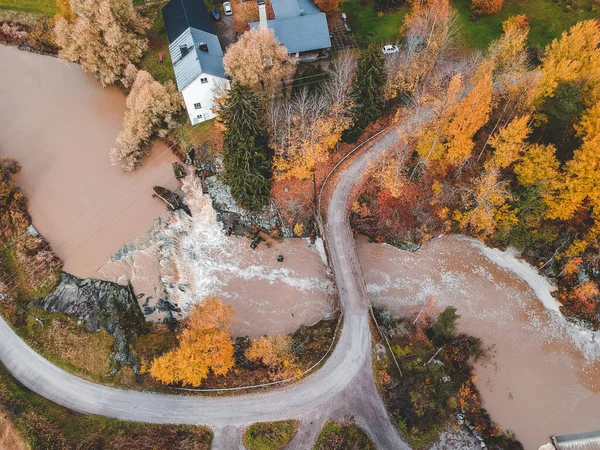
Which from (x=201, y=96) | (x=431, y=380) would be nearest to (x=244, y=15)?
(x=201, y=96)

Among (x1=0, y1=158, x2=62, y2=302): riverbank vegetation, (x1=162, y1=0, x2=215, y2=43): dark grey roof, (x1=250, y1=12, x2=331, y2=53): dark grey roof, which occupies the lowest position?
(x1=0, y1=158, x2=62, y2=302): riverbank vegetation

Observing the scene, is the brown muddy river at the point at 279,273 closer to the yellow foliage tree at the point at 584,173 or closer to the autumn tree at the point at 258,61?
the yellow foliage tree at the point at 584,173

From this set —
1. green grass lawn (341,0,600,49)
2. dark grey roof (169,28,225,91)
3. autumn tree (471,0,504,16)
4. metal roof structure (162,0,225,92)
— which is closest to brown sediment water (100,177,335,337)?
dark grey roof (169,28,225,91)

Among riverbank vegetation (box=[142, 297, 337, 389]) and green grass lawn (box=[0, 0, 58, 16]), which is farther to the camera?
green grass lawn (box=[0, 0, 58, 16])

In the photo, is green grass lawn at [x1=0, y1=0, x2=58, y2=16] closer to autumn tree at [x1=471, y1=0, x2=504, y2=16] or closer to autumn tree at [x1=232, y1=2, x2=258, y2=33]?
autumn tree at [x1=232, y1=2, x2=258, y2=33]

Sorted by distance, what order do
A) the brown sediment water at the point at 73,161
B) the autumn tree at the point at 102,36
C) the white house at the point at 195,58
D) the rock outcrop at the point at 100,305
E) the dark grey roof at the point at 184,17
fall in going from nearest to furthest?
the rock outcrop at the point at 100,305 → the brown sediment water at the point at 73,161 → the white house at the point at 195,58 → the autumn tree at the point at 102,36 → the dark grey roof at the point at 184,17

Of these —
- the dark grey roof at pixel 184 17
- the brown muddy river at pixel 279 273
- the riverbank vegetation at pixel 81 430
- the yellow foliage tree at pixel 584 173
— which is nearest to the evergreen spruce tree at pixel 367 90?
the brown muddy river at pixel 279 273

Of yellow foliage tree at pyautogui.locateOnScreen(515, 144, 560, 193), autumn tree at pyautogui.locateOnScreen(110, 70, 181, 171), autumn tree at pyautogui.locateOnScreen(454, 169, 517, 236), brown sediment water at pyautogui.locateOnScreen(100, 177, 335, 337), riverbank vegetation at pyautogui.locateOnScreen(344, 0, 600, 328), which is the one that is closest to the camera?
riverbank vegetation at pyautogui.locateOnScreen(344, 0, 600, 328)
